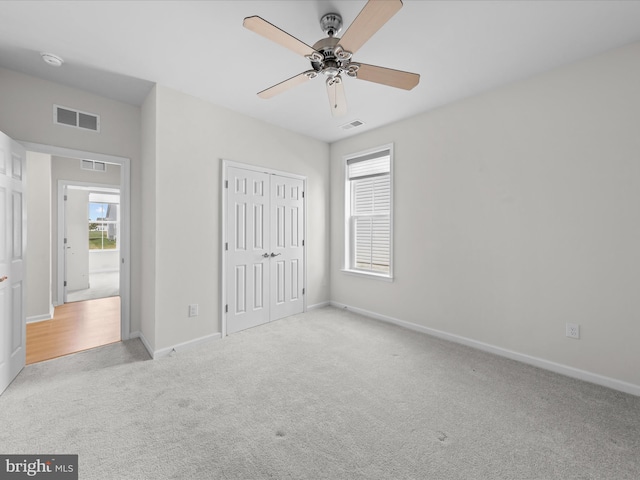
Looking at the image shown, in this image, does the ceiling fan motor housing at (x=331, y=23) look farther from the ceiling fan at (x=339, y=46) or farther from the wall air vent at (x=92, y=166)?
the wall air vent at (x=92, y=166)

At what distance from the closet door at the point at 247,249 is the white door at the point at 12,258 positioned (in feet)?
6.05

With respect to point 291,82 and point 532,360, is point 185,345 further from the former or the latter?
point 532,360

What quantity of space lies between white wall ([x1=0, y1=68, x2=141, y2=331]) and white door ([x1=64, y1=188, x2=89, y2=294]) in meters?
3.74

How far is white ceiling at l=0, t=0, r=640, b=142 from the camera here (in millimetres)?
1908

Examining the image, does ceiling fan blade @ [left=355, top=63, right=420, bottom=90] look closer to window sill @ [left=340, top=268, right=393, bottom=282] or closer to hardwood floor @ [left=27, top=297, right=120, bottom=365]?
window sill @ [left=340, top=268, right=393, bottom=282]

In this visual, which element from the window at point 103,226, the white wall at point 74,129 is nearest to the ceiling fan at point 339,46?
the white wall at point 74,129

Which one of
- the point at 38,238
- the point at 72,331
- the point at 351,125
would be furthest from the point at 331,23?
the point at 38,238

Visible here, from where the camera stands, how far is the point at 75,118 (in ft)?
9.93

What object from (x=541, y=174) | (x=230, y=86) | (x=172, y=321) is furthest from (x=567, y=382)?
(x=230, y=86)

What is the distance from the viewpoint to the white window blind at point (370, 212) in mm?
4145

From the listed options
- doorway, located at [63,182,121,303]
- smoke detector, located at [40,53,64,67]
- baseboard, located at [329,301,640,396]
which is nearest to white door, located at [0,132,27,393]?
smoke detector, located at [40,53,64,67]

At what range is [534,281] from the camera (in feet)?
9.11

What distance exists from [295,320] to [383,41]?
3.41 meters

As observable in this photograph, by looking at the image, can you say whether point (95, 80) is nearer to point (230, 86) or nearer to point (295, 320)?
point (230, 86)
